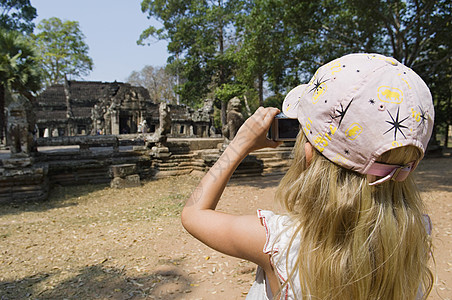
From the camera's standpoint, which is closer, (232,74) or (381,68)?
(381,68)

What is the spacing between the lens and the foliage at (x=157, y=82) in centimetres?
4084

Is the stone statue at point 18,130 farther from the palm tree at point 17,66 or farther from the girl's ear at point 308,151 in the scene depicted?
the girl's ear at point 308,151

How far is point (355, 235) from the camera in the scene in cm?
83

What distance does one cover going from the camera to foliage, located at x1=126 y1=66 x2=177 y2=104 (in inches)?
1608

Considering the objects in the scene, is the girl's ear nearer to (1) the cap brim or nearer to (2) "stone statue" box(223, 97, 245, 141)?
(1) the cap brim

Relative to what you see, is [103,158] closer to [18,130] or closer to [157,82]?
[18,130]

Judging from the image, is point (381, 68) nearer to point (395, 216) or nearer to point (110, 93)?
point (395, 216)

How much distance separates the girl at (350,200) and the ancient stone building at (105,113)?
21591 millimetres

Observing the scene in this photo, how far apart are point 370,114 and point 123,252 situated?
3.78 metres

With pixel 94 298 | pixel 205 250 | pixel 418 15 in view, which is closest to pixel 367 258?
pixel 94 298

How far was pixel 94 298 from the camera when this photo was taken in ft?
9.20

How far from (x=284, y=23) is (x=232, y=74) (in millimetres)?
13247

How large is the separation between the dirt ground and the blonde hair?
7.03ft

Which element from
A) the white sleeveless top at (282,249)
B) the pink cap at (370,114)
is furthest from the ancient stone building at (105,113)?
the pink cap at (370,114)
